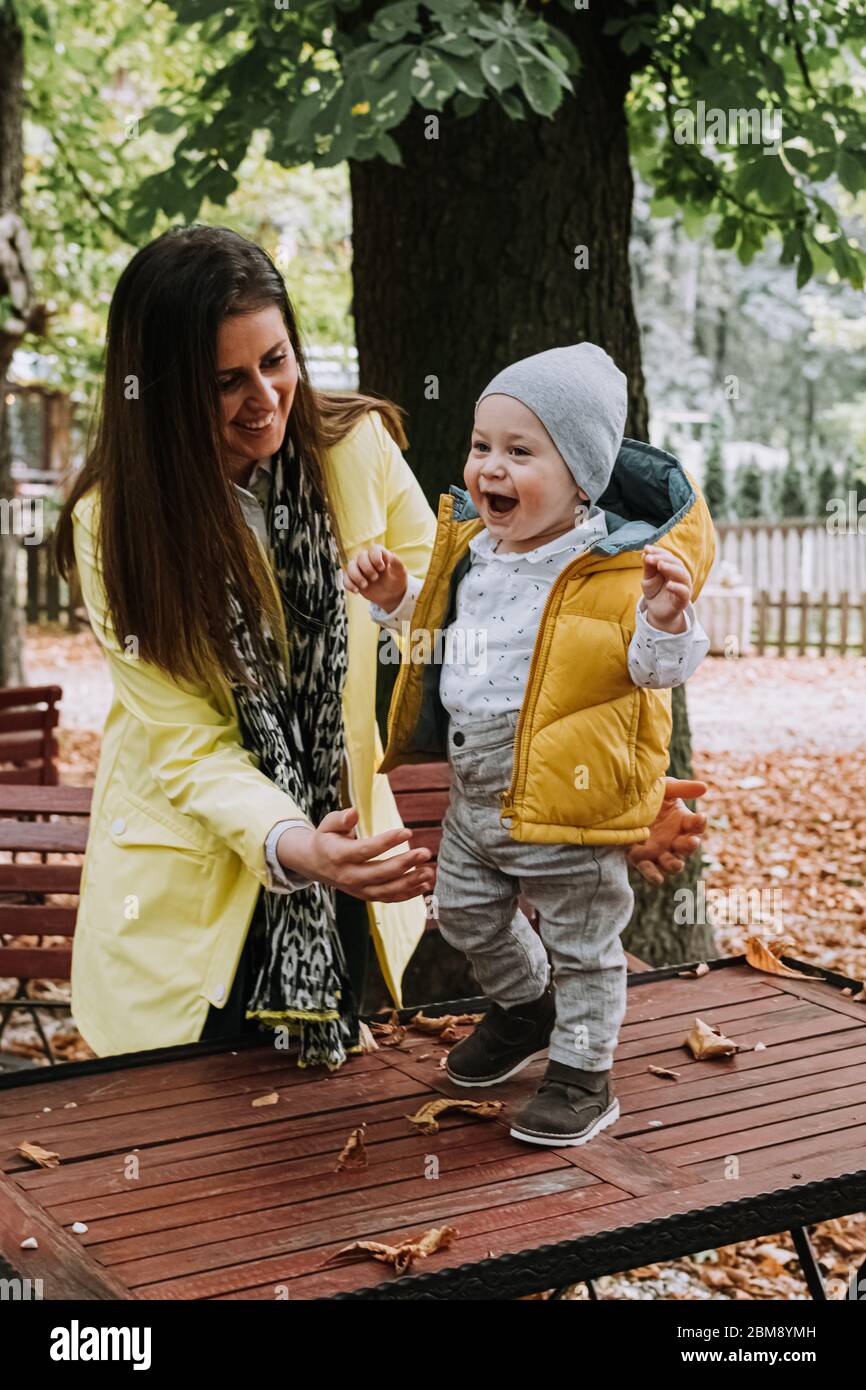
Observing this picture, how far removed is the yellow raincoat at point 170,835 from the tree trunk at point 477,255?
5.35 feet

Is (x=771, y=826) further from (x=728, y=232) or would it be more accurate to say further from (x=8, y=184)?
(x=8, y=184)

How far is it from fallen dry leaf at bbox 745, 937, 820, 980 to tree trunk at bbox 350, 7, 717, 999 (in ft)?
5.02

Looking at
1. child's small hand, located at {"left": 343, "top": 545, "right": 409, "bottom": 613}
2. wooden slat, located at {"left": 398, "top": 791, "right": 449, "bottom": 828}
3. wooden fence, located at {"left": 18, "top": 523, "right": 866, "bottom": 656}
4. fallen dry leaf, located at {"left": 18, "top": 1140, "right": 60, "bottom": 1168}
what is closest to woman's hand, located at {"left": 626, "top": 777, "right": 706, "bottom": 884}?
child's small hand, located at {"left": 343, "top": 545, "right": 409, "bottom": 613}

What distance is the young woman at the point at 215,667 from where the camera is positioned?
252 cm

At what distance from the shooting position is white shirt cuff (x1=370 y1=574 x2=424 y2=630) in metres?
2.48

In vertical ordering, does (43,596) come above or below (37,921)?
below

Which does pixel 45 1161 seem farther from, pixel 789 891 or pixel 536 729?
pixel 789 891

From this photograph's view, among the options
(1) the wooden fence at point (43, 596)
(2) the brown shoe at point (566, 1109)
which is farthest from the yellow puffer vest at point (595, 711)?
(1) the wooden fence at point (43, 596)

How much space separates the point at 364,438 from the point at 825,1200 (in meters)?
1.52

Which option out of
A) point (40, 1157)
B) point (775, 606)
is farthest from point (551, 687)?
point (775, 606)

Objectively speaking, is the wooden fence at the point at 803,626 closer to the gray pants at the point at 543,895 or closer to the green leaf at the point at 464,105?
the green leaf at the point at 464,105

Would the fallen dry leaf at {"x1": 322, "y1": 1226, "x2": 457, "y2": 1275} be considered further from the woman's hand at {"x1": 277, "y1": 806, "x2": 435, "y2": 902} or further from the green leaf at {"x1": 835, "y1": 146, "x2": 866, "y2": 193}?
the green leaf at {"x1": 835, "y1": 146, "x2": 866, "y2": 193}

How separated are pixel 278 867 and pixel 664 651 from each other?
64cm

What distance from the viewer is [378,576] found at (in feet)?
7.98
